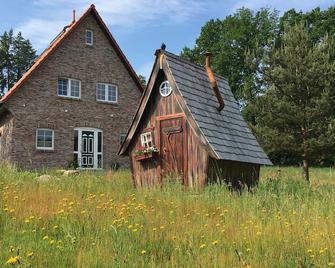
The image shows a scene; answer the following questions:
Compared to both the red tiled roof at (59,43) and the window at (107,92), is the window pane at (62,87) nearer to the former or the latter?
the red tiled roof at (59,43)

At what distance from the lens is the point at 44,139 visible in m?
25.8

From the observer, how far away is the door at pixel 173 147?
Answer: 12.8m

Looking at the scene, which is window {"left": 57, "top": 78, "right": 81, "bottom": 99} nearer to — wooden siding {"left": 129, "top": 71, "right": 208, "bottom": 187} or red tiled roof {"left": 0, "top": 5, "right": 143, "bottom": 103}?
red tiled roof {"left": 0, "top": 5, "right": 143, "bottom": 103}

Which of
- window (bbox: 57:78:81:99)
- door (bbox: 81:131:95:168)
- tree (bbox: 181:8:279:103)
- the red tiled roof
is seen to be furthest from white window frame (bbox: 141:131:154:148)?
tree (bbox: 181:8:279:103)

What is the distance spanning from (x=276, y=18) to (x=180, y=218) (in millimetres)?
52258

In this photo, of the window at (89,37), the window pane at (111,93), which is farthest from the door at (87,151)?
the window at (89,37)

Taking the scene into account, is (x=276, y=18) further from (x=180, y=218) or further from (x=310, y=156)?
(x=180, y=218)

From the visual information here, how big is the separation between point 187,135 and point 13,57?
53.9 m

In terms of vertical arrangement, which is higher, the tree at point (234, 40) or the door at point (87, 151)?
the tree at point (234, 40)

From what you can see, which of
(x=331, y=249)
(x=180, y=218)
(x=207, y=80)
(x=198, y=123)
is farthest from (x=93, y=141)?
(x=331, y=249)

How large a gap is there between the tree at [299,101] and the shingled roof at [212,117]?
9.47 m

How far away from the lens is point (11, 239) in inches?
227

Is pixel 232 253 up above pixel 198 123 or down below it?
below

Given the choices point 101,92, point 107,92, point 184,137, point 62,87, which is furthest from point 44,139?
point 184,137
